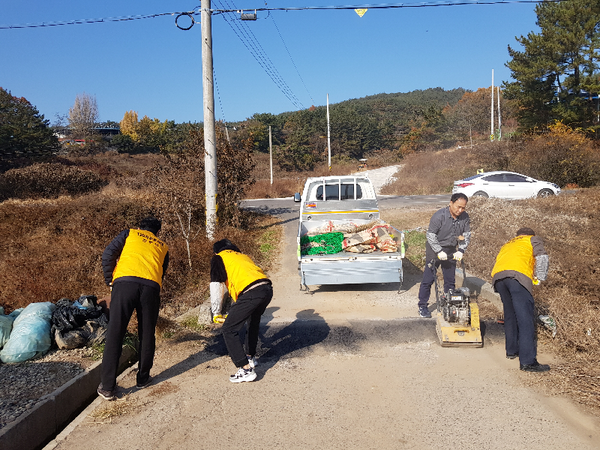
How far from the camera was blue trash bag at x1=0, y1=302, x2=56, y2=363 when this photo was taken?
5473 millimetres

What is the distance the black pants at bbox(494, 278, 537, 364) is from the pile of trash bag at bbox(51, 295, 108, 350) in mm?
5085

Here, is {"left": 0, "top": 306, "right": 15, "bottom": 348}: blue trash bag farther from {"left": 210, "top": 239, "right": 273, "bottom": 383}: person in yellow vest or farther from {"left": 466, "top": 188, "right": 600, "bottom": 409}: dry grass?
{"left": 466, "top": 188, "right": 600, "bottom": 409}: dry grass

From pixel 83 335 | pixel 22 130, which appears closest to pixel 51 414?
pixel 83 335

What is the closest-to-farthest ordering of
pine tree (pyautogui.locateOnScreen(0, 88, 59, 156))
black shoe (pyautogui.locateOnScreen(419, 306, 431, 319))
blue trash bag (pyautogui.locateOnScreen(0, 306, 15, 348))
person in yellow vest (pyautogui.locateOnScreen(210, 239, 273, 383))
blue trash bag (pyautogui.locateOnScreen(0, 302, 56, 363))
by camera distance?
person in yellow vest (pyautogui.locateOnScreen(210, 239, 273, 383)) < blue trash bag (pyautogui.locateOnScreen(0, 302, 56, 363)) < blue trash bag (pyautogui.locateOnScreen(0, 306, 15, 348)) < black shoe (pyautogui.locateOnScreen(419, 306, 431, 319)) < pine tree (pyautogui.locateOnScreen(0, 88, 59, 156))

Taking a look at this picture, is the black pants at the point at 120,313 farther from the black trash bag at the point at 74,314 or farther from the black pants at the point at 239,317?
the black trash bag at the point at 74,314

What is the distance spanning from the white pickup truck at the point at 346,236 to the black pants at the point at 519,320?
264 cm

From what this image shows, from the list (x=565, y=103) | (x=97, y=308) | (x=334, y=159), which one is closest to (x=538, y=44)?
(x=565, y=103)

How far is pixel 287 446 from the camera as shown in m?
3.86

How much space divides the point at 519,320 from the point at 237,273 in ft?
10.7

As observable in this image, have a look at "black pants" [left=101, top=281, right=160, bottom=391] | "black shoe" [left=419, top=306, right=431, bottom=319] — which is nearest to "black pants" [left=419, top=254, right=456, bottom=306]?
"black shoe" [left=419, top=306, right=431, bottom=319]

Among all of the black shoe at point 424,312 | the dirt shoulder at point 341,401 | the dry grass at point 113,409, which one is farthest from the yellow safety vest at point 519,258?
the dry grass at point 113,409

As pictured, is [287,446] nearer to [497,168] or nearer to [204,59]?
[204,59]

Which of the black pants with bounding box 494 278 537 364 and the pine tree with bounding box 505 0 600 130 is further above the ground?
the pine tree with bounding box 505 0 600 130

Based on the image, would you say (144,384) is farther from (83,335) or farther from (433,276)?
(433,276)
